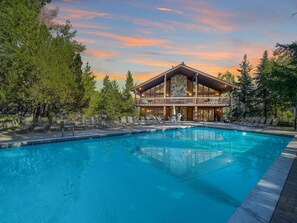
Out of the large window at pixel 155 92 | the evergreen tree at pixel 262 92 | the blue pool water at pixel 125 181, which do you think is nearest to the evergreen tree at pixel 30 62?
the blue pool water at pixel 125 181

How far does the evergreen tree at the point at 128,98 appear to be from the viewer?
125 feet

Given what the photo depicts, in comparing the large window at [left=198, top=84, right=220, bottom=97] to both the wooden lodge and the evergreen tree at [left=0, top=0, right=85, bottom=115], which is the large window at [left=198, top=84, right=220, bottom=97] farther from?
the evergreen tree at [left=0, top=0, right=85, bottom=115]

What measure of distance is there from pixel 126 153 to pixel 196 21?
1314cm

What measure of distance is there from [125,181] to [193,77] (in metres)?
24.8

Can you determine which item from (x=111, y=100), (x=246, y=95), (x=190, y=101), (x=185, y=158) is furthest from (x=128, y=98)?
(x=185, y=158)

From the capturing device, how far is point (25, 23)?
13.9m

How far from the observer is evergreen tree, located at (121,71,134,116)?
3822 cm

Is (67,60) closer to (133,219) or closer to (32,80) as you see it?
(32,80)

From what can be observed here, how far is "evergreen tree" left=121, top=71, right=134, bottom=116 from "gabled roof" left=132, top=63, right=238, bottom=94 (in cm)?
635

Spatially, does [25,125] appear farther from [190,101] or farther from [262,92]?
[262,92]

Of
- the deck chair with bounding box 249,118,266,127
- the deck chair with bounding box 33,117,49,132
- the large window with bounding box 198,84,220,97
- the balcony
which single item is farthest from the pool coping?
the large window with bounding box 198,84,220,97

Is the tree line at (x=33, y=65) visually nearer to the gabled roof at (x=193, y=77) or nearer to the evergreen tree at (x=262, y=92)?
the gabled roof at (x=193, y=77)

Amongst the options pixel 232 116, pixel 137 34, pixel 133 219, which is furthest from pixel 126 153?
pixel 232 116

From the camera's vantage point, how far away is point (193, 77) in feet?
98.9
